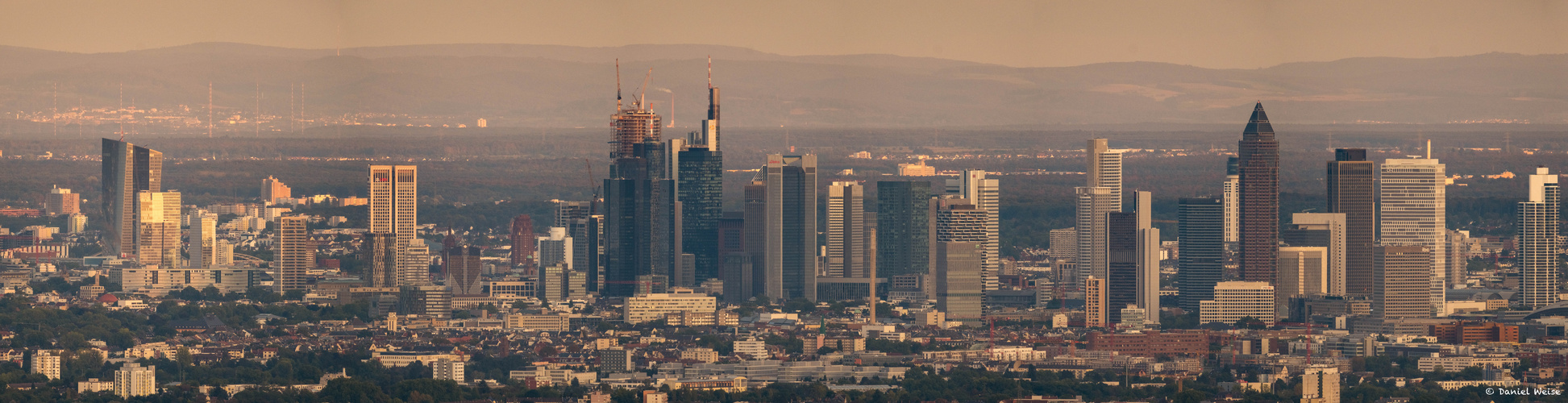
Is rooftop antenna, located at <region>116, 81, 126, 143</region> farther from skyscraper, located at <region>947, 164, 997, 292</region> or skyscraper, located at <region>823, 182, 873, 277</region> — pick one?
skyscraper, located at <region>947, 164, 997, 292</region>

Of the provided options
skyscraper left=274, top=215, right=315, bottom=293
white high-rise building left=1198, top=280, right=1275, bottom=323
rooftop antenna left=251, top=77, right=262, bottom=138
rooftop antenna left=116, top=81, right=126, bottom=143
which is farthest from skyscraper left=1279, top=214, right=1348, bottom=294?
rooftop antenna left=116, top=81, right=126, bottom=143

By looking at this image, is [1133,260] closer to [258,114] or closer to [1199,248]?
[1199,248]

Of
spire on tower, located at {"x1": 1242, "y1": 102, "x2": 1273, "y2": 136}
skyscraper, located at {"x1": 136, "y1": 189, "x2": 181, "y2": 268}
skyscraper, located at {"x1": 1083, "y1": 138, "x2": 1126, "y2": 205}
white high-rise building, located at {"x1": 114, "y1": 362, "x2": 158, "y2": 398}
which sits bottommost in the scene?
white high-rise building, located at {"x1": 114, "y1": 362, "x2": 158, "y2": 398}

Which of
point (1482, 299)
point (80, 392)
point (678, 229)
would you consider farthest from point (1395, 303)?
point (80, 392)

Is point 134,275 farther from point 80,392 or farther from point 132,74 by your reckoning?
point 80,392

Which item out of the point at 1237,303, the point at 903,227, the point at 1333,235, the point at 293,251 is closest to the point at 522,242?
the point at 293,251

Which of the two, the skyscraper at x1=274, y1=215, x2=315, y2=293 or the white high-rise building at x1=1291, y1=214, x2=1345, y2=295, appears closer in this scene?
the white high-rise building at x1=1291, y1=214, x2=1345, y2=295
